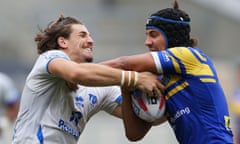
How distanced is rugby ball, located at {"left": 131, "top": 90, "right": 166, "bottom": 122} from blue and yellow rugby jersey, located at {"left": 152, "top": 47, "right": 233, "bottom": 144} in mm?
133

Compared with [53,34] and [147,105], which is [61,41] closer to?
[53,34]

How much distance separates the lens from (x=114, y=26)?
19.1 meters

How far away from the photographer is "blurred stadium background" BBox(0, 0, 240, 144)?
17078 millimetres

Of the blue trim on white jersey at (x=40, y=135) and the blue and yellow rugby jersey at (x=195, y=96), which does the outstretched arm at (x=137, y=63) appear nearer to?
the blue and yellow rugby jersey at (x=195, y=96)

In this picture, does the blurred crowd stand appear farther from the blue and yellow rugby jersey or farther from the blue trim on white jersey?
the blue and yellow rugby jersey

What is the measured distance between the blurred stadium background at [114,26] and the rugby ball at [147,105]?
362 inches

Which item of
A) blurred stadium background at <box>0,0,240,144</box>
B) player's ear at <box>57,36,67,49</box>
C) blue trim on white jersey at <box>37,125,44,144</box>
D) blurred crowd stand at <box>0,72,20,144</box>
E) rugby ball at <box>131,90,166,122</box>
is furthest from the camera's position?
blurred stadium background at <box>0,0,240,144</box>

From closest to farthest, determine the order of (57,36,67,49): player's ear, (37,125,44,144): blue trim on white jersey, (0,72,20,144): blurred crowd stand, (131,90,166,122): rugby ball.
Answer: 1. (131,90,166,122): rugby ball
2. (37,125,44,144): blue trim on white jersey
3. (57,36,67,49): player's ear
4. (0,72,20,144): blurred crowd stand

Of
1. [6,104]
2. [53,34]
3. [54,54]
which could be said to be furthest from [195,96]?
[6,104]

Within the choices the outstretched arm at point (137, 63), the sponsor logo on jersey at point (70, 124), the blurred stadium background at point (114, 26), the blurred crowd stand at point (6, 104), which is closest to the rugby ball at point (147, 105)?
the outstretched arm at point (137, 63)

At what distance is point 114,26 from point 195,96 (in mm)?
12997

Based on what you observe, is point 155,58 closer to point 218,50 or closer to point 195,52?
point 195,52

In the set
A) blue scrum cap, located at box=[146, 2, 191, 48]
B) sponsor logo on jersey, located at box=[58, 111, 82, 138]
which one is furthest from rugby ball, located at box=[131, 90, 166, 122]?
sponsor logo on jersey, located at box=[58, 111, 82, 138]

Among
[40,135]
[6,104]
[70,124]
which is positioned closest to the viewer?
[40,135]
